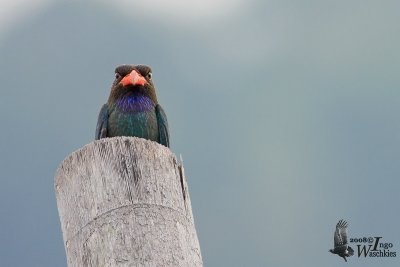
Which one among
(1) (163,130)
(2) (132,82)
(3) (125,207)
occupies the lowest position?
(3) (125,207)

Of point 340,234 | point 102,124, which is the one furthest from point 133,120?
point 340,234

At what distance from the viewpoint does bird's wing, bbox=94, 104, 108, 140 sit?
9633mm

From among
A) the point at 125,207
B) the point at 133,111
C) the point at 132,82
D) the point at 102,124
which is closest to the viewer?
the point at 125,207

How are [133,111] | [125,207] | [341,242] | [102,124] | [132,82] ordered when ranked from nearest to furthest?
1. [125,207]
2. [132,82]
3. [102,124]
4. [133,111]
5. [341,242]

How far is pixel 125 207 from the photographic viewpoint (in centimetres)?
456

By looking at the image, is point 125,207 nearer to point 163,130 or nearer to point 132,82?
point 132,82

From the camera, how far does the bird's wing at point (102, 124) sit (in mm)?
9633

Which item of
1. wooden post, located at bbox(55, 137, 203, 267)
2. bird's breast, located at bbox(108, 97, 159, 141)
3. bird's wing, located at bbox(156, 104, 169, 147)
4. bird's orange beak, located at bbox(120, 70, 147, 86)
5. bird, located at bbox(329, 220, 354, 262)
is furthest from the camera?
bird, located at bbox(329, 220, 354, 262)

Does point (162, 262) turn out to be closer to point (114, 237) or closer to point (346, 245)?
point (114, 237)

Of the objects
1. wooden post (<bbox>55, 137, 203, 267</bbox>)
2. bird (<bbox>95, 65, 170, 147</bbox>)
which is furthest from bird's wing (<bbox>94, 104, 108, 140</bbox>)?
wooden post (<bbox>55, 137, 203, 267</bbox>)

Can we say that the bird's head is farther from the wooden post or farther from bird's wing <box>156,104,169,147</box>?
the wooden post

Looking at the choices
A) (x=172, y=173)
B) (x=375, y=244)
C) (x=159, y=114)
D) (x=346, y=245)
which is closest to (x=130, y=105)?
(x=159, y=114)

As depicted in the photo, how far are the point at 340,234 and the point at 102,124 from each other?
3295 millimetres

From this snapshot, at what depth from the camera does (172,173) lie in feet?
16.0
